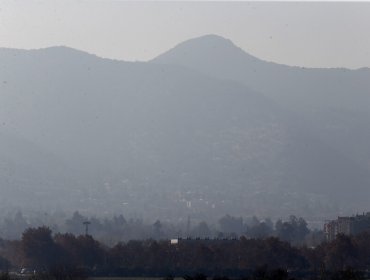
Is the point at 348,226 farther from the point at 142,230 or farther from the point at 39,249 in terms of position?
the point at 39,249

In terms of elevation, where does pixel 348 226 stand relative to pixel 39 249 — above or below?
above

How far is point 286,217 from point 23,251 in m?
114

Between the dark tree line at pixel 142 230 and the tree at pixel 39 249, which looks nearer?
the tree at pixel 39 249

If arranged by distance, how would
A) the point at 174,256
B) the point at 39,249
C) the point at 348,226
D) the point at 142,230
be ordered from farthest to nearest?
the point at 142,230 → the point at 348,226 → the point at 174,256 → the point at 39,249

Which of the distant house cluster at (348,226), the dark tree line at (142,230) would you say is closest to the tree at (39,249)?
the dark tree line at (142,230)

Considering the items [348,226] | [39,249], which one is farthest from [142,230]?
[39,249]

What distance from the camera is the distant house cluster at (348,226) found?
105 m

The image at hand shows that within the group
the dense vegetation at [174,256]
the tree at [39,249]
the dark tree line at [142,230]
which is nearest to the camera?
the dense vegetation at [174,256]

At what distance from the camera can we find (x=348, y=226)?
354ft

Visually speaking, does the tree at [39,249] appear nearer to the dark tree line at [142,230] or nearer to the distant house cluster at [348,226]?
the dark tree line at [142,230]

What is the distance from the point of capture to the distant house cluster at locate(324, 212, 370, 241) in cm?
10531

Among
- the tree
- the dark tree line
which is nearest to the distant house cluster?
the dark tree line

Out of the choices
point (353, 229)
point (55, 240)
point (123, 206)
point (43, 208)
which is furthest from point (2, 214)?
point (55, 240)

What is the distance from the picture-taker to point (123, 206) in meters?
198
